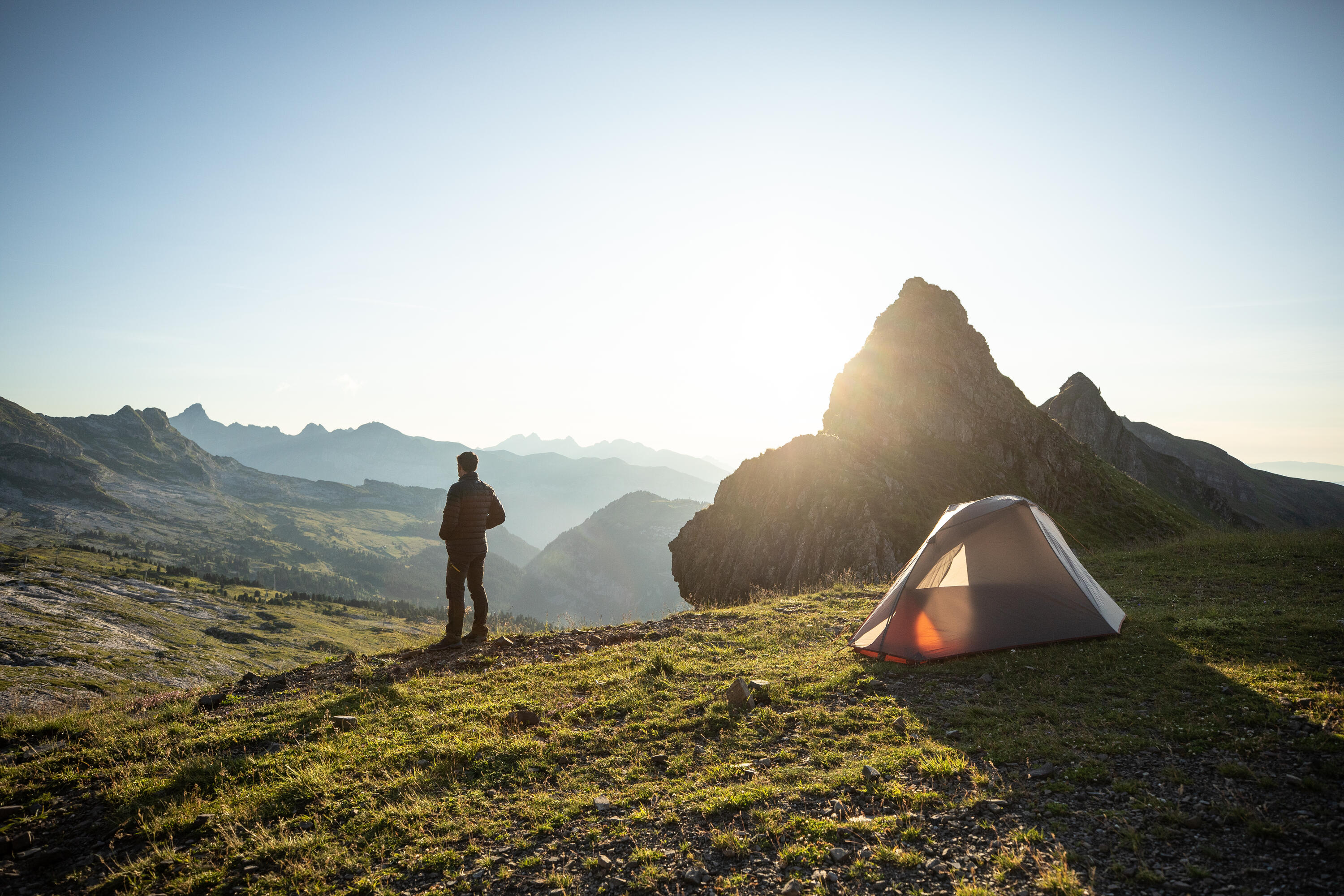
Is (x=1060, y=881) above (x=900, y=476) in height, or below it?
below

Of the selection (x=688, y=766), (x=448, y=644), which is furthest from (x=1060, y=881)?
(x=448, y=644)

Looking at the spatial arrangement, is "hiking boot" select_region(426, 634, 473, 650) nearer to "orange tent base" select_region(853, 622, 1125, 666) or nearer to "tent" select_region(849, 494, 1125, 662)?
"tent" select_region(849, 494, 1125, 662)

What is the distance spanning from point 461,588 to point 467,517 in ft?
6.59

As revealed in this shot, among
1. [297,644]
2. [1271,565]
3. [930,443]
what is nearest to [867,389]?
[930,443]

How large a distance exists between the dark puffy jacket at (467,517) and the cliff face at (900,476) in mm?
26631

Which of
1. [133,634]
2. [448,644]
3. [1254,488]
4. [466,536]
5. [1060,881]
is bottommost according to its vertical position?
[133,634]

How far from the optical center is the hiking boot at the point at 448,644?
1575 centimetres

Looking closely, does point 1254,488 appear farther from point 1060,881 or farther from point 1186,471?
point 1060,881

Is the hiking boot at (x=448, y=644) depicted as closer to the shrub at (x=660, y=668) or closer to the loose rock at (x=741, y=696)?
the shrub at (x=660, y=668)

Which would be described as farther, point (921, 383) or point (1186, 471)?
point (1186, 471)

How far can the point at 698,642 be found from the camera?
1531 centimetres

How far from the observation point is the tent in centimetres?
1216

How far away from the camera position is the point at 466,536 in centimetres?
1549

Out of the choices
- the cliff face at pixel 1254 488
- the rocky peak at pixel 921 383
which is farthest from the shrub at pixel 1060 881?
the cliff face at pixel 1254 488
